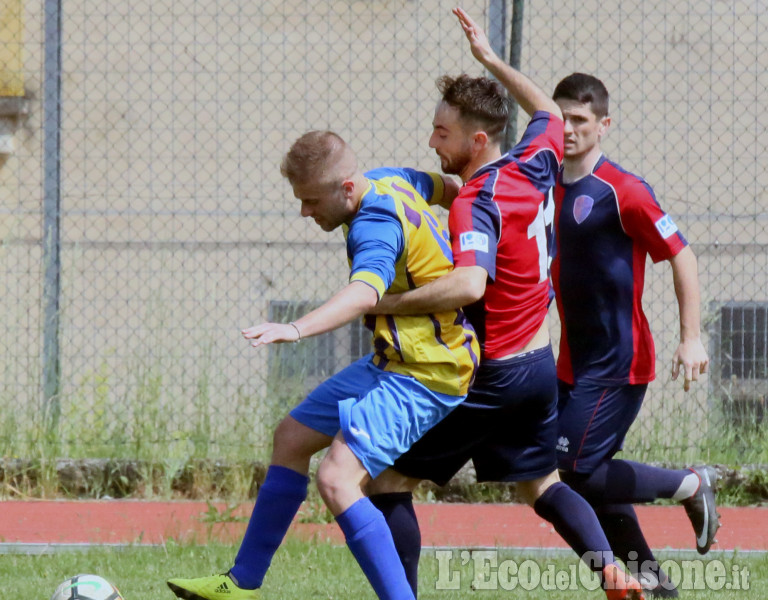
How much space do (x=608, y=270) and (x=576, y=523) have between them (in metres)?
0.99

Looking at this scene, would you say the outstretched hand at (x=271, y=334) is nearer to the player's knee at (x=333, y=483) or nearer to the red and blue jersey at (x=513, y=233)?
the player's knee at (x=333, y=483)

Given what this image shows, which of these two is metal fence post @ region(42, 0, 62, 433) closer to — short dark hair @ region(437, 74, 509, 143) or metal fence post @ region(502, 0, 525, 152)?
metal fence post @ region(502, 0, 525, 152)

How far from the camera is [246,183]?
771cm

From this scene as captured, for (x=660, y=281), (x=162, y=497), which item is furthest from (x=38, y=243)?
(x=660, y=281)

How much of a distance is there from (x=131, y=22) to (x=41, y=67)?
0.75 m

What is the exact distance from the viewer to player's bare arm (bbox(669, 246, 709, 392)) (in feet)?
12.7

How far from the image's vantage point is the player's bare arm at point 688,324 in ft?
12.7

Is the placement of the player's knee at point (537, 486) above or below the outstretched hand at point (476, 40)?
below

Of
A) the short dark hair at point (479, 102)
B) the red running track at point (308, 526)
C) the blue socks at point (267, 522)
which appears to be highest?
the short dark hair at point (479, 102)

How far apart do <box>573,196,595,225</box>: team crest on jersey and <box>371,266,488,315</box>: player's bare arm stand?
0.88 metres

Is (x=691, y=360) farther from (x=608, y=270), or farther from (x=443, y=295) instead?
(x=443, y=295)

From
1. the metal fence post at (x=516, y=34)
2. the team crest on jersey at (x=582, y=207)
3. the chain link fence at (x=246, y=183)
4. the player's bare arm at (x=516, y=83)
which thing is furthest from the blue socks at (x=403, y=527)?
the metal fence post at (x=516, y=34)

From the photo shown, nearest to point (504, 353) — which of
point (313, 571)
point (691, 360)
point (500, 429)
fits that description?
point (500, 429)

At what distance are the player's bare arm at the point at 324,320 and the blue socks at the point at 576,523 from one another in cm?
113
